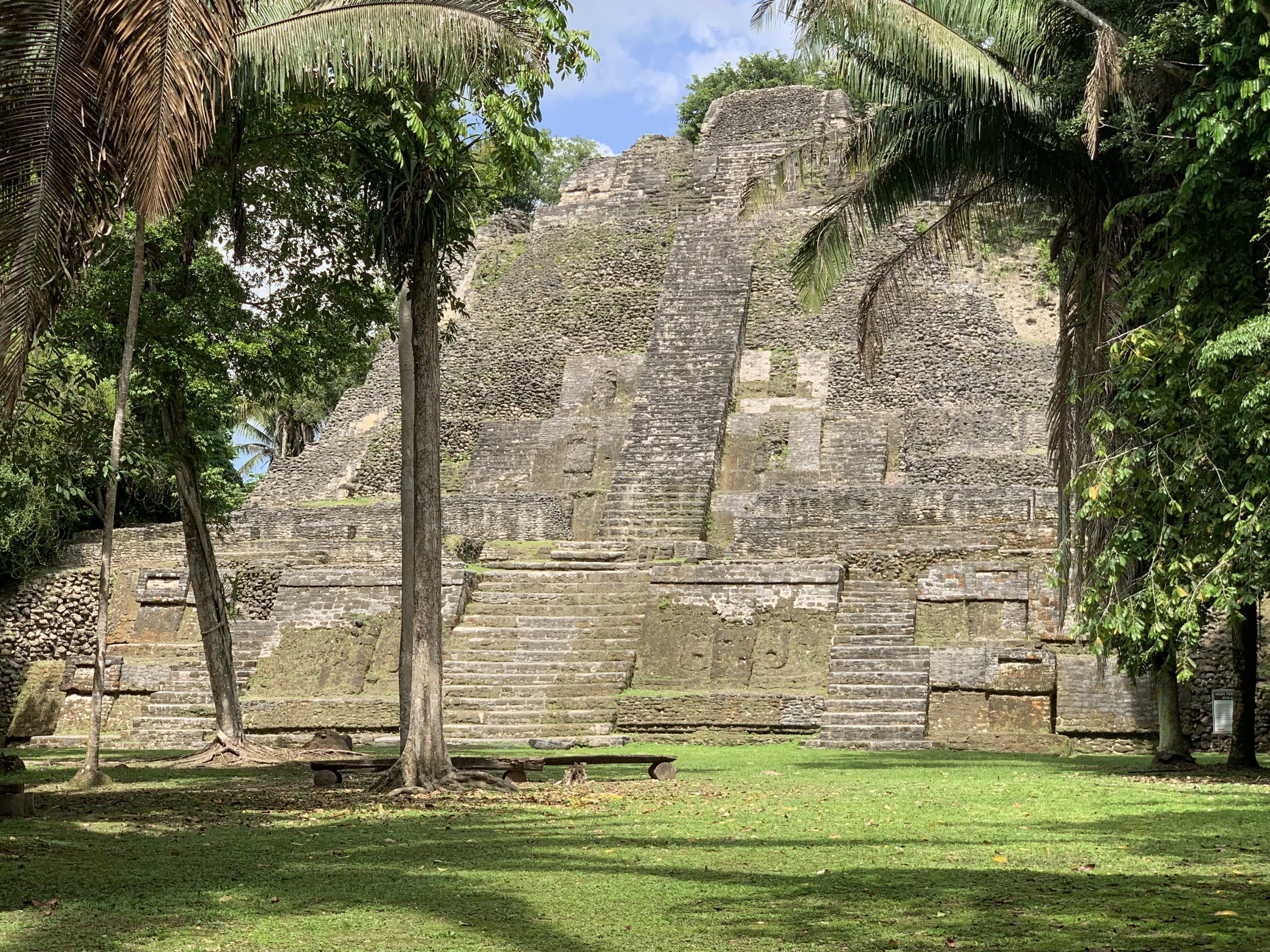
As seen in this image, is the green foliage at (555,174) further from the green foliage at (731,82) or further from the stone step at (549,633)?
the stone step at (549,633)

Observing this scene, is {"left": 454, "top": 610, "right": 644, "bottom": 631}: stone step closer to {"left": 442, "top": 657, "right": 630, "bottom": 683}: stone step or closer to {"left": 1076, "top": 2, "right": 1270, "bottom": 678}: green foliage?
{"left": 442, "top": 657, "right": 630, "bottom": 683}: stone step

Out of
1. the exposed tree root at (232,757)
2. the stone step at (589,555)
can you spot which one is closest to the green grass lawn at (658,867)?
the exposed tree root at (232,757)

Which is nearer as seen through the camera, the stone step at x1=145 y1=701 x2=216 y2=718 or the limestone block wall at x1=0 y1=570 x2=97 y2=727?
the stone step at x1=145 y1=701 x2=216 y2=718

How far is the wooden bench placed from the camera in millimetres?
10656

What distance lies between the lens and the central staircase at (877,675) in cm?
1455

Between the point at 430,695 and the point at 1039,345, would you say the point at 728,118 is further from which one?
the point at 430,695

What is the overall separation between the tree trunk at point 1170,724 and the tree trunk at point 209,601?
25.9 ft

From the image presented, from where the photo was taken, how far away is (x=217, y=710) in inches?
541

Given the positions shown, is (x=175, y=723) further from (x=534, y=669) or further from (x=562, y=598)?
(x=562, y=598)

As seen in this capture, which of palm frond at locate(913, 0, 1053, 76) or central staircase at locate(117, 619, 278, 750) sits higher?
palm frond at locate(913, 0, 1053, 76)

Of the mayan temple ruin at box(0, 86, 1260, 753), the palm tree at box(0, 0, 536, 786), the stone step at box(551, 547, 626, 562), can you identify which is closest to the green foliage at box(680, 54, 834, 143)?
the mayan temple ruin at box(0, 86, 1260, 753)

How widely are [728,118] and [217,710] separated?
25950 mm

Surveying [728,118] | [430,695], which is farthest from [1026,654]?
[728,118]

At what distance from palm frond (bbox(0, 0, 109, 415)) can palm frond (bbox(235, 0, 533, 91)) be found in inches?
61.3
